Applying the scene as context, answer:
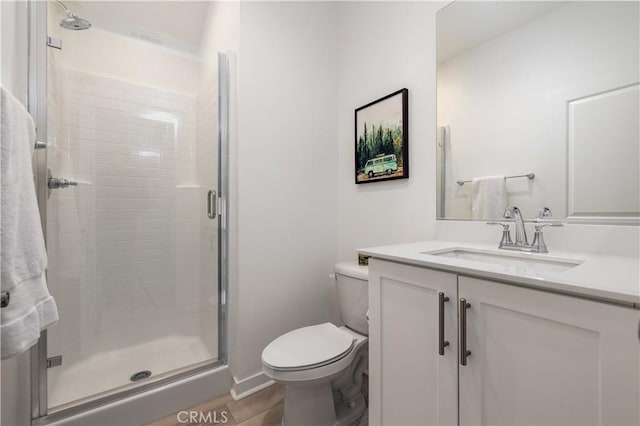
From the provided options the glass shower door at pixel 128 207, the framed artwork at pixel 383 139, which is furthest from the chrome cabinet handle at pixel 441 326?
the glass shower door at pixel 128 207

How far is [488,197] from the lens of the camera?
121cm

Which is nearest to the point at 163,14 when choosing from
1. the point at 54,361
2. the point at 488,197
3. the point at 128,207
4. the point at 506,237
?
the point at 128,207

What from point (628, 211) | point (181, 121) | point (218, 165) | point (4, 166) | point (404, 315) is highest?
point (181, 121)

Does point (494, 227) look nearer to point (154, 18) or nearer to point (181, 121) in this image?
point (181, 121)

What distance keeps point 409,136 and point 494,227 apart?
0.62 meters

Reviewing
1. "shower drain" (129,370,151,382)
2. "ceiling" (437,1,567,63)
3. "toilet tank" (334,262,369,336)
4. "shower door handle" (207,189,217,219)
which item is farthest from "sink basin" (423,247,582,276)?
"shower drain" (129,370,151,382)

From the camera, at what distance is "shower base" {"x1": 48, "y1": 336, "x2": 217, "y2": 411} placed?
126cm

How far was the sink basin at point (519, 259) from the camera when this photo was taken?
2.84 feet

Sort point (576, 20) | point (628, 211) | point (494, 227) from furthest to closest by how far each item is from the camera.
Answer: point (494, 227), point (576, 20), point (628, 211)

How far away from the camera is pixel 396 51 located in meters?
1.55

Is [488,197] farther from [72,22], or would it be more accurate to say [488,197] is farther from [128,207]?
[72,22]

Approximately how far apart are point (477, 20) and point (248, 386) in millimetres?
2144

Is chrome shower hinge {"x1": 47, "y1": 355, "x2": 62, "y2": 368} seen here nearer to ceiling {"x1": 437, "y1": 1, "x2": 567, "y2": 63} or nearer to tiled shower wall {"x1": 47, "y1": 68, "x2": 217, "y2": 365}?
tiled shower wall {"x1": 47, "y1": 68, "x2": 217, "y2": 365}

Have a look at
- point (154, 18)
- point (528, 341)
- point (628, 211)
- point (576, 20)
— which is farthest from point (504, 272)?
point (154, 18)
